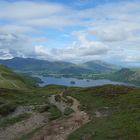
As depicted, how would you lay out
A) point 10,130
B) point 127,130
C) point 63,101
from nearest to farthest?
point 127,130 → point 10,130 → point 63,101

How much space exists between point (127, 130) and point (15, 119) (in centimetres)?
2905

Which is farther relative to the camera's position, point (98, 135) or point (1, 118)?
point (1, 118)

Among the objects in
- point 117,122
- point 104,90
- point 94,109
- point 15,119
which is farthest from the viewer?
point 104,90

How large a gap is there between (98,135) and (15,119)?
26.4 meters

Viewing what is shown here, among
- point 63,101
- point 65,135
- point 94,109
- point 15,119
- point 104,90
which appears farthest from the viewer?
point 104,90

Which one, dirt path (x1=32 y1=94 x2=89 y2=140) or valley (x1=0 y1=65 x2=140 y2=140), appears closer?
valley (x1=0 y1=65 x2=140 y2=140)

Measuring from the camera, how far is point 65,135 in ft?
135

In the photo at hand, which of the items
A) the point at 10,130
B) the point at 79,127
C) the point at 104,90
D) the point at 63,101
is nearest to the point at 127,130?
the point at 79,127

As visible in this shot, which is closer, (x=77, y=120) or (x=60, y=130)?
(x=60, y=130)

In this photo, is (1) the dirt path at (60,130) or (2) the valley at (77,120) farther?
(1) the dirt path at (60,130)

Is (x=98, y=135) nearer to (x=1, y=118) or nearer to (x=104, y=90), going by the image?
(x=1, y=118)

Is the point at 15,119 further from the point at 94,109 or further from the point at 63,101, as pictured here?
the point at 63,101

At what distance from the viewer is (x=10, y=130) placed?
52250 millimetres

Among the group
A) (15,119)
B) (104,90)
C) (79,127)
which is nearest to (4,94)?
(104,90)
